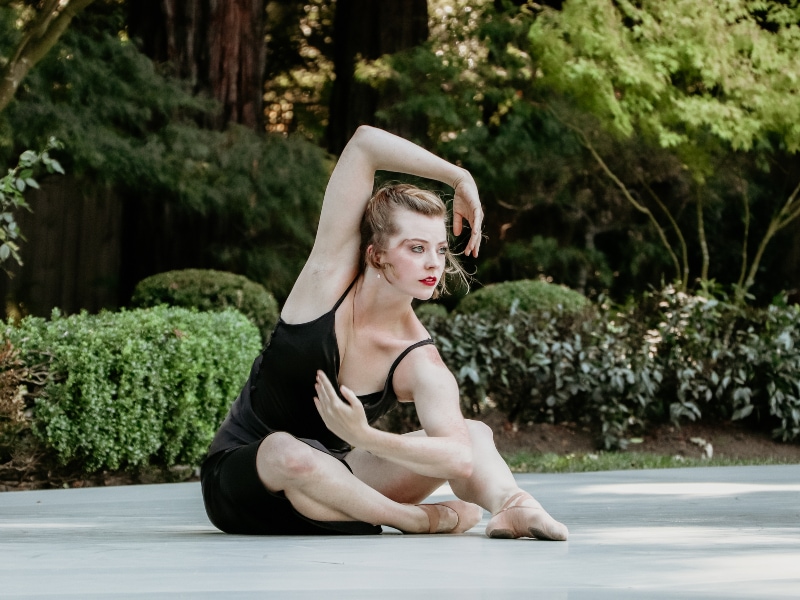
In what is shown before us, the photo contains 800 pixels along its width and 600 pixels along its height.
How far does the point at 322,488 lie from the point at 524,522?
2.16 ft

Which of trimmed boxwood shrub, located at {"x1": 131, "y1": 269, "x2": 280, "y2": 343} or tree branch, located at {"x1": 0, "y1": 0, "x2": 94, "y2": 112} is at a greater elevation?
tree branch, located at {"x1": 0, "y1": 0, "x2": 94, "y2": 112}

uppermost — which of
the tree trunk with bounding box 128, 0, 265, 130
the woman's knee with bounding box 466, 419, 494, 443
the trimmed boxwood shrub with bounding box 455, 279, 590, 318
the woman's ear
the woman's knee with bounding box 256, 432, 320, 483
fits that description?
the tree trunk with bounding box 128, 0, 265, 130

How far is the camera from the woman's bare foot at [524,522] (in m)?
3.98

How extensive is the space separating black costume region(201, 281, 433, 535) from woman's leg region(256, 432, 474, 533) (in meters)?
0.06

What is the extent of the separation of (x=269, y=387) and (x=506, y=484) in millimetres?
855

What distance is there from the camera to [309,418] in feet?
13.8

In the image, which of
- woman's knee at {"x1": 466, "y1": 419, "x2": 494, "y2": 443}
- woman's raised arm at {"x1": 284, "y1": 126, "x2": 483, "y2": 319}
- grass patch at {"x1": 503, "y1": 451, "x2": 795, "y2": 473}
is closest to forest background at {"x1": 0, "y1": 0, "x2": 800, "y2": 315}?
grass patch at {"x1": 503, "y1": 451, "x2": 795, "y2": 473}

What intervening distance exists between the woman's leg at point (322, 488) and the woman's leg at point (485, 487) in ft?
0.34

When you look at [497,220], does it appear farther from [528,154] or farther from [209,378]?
[209,378]

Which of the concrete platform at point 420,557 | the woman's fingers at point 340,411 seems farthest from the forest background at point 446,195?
the woman's fingers at point 340,411

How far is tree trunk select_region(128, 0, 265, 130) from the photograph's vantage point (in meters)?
13.5

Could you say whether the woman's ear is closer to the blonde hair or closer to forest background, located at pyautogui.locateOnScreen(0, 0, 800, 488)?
the blonde hair

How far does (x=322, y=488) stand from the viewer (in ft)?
13.3

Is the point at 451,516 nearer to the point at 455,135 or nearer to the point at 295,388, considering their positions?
the point at 295,388
